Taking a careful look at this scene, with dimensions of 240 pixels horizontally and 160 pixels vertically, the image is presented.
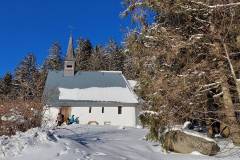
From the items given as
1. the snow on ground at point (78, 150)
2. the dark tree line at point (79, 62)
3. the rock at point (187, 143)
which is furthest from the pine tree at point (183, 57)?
the dark tree line at point (79, 62)

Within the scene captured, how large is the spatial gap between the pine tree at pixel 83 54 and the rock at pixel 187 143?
6401 centimetres

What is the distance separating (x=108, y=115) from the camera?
4684 cm

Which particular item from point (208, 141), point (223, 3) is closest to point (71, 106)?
point (208, 141)

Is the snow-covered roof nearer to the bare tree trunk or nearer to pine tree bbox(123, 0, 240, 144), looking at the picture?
pine tree bbox(123, 0, 240, 144)

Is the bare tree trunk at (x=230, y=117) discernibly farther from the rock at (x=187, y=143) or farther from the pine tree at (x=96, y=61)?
the pine tree at (x=96, y=61)

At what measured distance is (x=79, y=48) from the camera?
86.4 meters

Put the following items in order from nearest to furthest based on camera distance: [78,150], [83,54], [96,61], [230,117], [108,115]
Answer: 1. [78,150]
2. [230,117]
3. [108,115]
4. [96,61]
5. [83,54]

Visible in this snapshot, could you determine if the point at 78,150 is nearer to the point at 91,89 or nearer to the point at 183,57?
the point at 183,57

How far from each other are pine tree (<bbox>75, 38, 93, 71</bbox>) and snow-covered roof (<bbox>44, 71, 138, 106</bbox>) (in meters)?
27.0

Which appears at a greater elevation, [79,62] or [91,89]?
[79,62]

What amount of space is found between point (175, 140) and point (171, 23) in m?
4.44

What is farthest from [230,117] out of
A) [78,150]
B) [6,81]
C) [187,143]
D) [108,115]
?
[6,81]

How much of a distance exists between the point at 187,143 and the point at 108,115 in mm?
33074

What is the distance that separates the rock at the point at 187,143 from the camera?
538 inches
